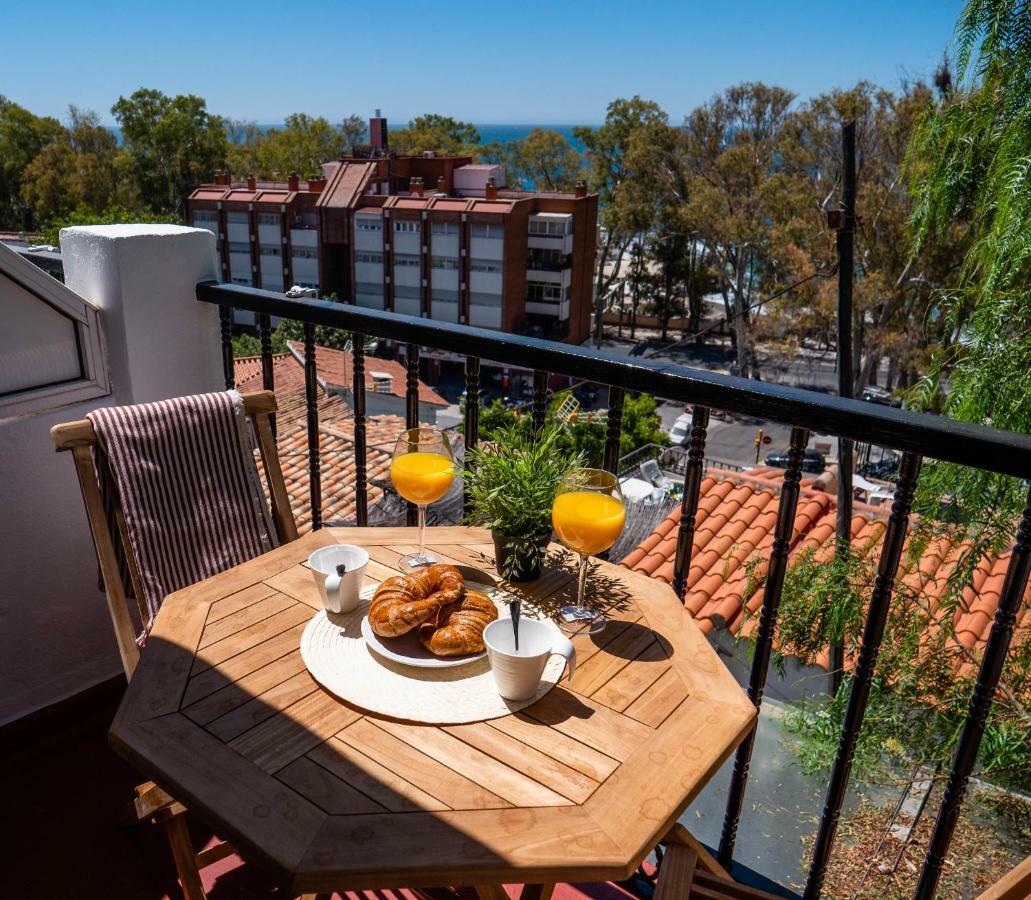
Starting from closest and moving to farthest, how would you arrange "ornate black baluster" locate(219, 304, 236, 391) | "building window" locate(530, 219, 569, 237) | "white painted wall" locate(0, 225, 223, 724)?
"white painted wall" locate(0, 225, 223, 724) → "ornate black baluster" locate(219, 304, 236, 391) → "building window" locate(530, 219, 569, 237)

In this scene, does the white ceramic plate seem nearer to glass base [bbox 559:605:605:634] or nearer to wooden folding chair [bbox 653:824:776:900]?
glass base [bbox 559:605:605:634]

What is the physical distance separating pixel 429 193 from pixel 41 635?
29.3 metres

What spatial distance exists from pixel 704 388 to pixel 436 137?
40745 mm

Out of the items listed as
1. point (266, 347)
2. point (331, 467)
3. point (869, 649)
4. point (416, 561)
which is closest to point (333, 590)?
point (416, 561)

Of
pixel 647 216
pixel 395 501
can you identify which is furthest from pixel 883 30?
pixel 395 501

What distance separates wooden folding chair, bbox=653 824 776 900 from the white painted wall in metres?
1.92

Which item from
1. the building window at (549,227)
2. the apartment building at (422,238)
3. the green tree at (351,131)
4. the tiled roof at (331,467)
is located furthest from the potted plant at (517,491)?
the green tree at (351,131)

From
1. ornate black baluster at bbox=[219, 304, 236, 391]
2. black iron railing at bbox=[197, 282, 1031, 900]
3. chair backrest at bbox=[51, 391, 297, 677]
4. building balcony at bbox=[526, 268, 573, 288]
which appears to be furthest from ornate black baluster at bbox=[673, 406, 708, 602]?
building balcony at bbox=[526, 268, 573, 288]

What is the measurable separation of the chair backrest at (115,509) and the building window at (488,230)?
26.5 metres

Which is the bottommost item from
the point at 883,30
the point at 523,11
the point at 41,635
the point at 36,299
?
the point at 41,635

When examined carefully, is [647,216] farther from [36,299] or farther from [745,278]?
[36,299]

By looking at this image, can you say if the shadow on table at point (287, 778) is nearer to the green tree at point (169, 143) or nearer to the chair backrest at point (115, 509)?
the chair backrest at point (115, 509)

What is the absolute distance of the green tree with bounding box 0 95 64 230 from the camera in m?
35.6

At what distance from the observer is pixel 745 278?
87.5 ft
